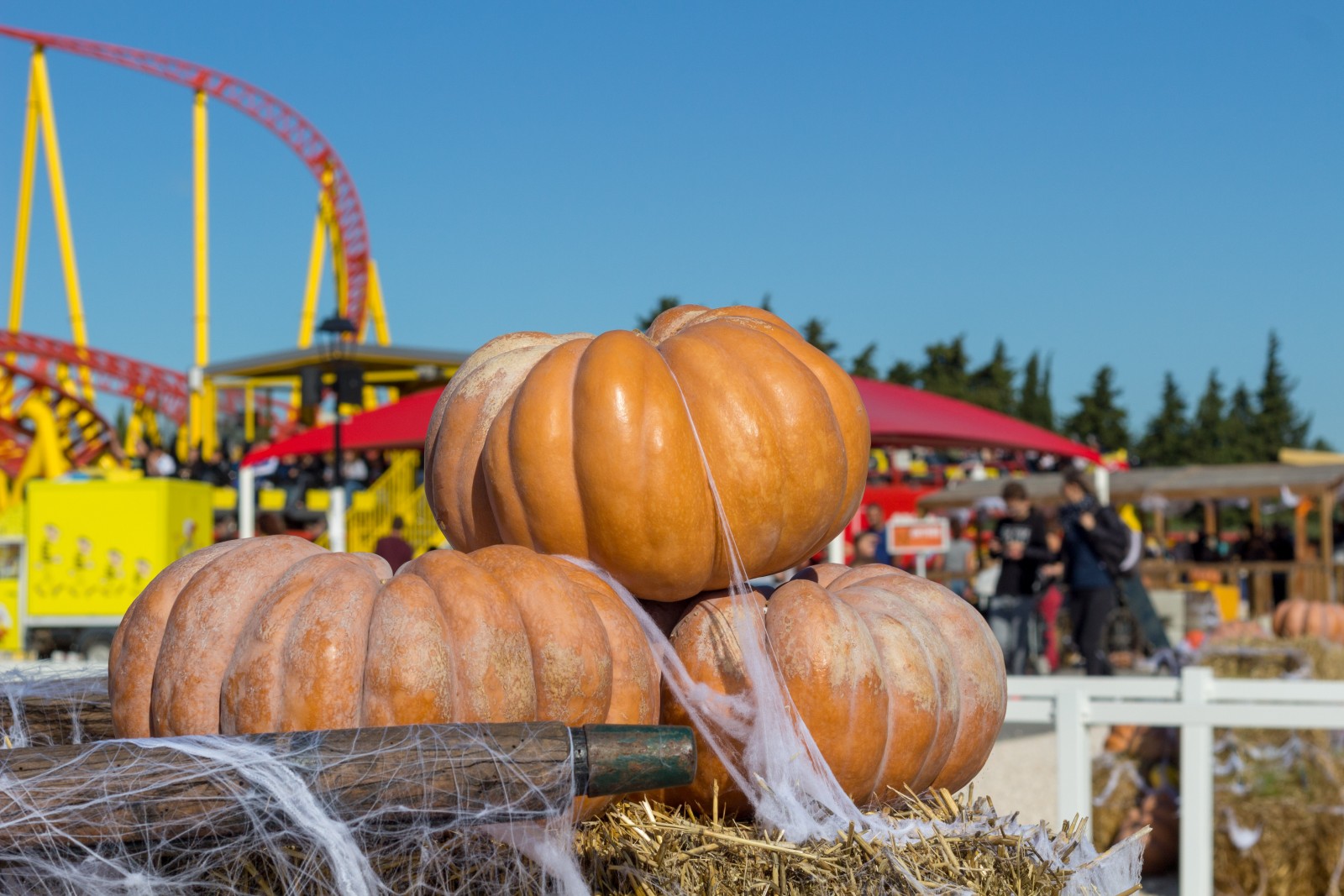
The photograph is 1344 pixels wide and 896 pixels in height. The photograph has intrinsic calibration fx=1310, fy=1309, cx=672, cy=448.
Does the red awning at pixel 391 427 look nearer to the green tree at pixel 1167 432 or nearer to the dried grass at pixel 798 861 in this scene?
the dried grass at pixel 798 861

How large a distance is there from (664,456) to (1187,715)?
127 inches

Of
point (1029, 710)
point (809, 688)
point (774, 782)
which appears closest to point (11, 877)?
point (774, 782)

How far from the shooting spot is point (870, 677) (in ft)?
6.76

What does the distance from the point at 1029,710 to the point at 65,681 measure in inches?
137

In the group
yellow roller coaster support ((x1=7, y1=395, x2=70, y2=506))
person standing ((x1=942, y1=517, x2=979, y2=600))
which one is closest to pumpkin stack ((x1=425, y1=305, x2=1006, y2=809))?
person standing ((x1=942, y1=517, x2=979, y2=600))

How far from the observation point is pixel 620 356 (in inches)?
84.4

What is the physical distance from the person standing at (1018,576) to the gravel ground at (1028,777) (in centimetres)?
58

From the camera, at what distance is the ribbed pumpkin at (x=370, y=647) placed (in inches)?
68.2

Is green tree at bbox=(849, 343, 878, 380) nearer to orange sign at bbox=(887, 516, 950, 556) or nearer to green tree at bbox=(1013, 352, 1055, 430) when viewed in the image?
green tree at bbox=(1013, 352, 1055, 430)

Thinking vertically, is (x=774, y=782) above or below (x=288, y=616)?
below

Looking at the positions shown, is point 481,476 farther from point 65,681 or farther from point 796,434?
point 65,681

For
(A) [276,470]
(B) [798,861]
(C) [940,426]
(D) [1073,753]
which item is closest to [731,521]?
(B) [798,861]

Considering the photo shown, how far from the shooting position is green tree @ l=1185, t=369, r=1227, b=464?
39250 mm

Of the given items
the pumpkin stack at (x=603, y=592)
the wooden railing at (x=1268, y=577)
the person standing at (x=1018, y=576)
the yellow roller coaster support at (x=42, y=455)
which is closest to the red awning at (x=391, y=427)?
the person standing at (x=1018, y=576)
